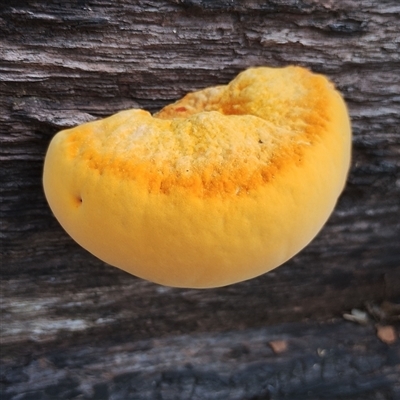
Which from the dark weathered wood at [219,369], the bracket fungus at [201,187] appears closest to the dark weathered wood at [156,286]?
the dark weathered wood at [219,369]

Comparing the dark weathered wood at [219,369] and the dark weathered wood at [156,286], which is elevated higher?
the dark weathered wood at [156,286]

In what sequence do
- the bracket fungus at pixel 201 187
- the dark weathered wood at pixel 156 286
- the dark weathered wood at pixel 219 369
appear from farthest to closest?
the dark weathered wood at pixel 219 369
the dark weathered wood at pixel 156 286
the bracket fungus at pixel 201 187

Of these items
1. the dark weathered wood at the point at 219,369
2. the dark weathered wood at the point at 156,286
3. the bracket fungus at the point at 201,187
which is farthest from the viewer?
the dark weathered wood at the point at 219,369

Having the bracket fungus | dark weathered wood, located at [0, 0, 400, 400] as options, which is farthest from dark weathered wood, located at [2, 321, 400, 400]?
the bracket fungus

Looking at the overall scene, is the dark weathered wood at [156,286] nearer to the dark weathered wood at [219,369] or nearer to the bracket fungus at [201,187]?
the dark weathered wood at [219,369]

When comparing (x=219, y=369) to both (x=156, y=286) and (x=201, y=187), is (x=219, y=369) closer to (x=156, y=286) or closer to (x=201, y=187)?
(x=156, y=286)

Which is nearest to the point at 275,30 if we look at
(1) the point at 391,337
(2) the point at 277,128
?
(2) the point at 277,128

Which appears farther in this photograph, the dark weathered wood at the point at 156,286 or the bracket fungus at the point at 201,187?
the dark weathered wood at the point at 156,286

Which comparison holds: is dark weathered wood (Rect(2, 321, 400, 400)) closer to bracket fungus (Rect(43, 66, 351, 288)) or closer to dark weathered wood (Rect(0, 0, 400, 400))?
dark weathered wood (Rect(0, 0, 400, 400))
